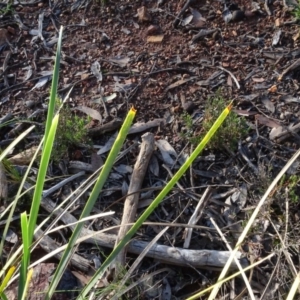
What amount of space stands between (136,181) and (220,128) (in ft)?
1.48

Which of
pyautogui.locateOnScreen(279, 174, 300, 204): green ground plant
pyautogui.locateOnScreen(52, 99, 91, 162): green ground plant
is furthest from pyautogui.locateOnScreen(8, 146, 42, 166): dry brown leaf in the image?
pyautogui.locateOnScreen(279, 174, 300, 204): green ground plant

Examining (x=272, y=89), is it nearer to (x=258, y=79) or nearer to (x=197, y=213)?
(x=258, y=79)

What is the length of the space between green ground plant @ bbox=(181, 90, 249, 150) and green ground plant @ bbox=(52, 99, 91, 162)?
1.58 feet

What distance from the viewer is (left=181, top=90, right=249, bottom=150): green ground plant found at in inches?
104

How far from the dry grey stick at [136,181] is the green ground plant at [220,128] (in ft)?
0.61

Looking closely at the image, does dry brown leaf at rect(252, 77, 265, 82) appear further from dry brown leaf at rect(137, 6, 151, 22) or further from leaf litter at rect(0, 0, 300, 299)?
dry brown leaf at rect(137, 6, 151, 22)

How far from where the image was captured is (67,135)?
2.68 m

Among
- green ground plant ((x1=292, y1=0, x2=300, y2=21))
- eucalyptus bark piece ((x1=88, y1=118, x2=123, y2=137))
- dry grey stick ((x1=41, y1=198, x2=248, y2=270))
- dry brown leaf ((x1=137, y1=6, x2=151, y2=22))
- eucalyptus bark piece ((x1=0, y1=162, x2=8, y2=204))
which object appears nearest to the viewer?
dry grey stick ((x1=41, y1=198, x2=248, y2=270))

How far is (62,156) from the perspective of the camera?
2738mm

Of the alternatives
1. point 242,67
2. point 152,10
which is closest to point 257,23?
point 242,67

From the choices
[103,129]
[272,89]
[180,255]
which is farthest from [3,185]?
[272,89]

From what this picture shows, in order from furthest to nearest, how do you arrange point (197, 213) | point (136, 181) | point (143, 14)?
point (143, 14) < point (136, 181) < point (197, 213)

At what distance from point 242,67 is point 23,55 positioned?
124 centimetres

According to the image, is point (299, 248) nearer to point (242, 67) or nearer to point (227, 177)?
point (227, 177)
